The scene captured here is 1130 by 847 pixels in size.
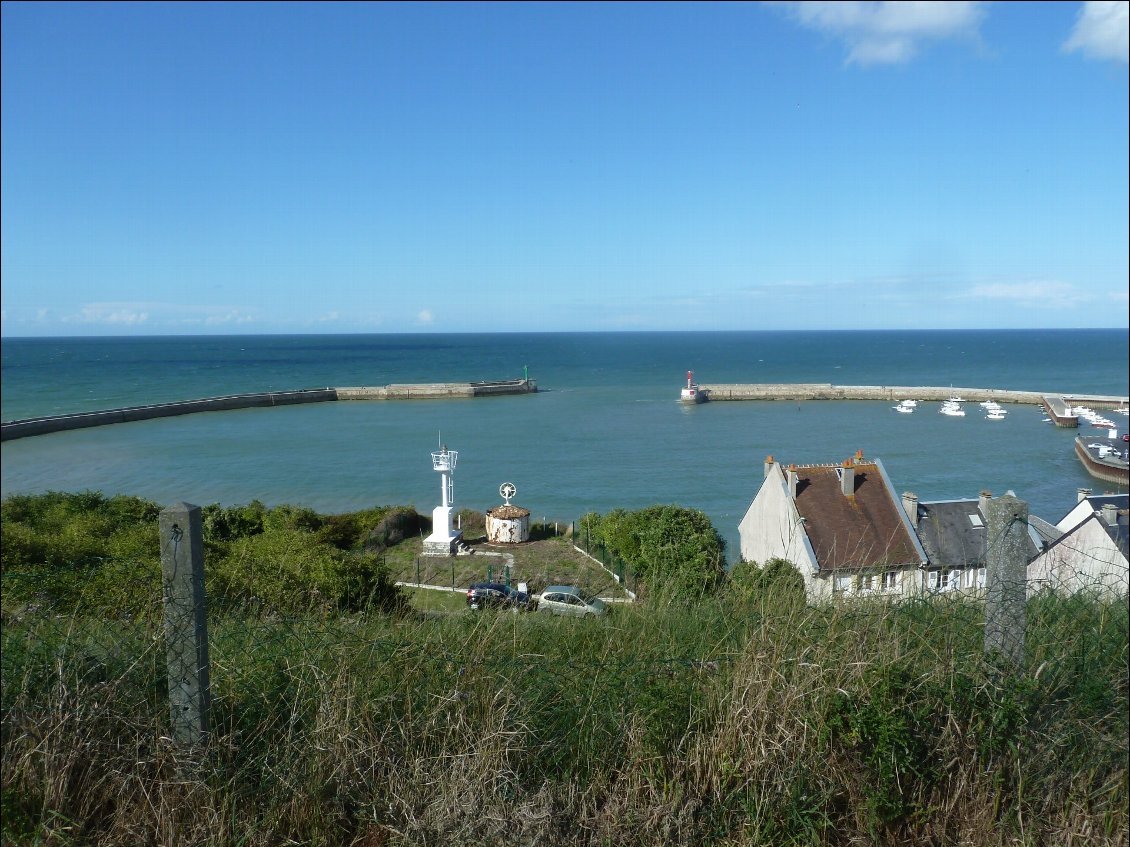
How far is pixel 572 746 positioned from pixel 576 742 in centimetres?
3

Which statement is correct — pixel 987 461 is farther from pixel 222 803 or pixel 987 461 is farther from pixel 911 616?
pixel 222 803

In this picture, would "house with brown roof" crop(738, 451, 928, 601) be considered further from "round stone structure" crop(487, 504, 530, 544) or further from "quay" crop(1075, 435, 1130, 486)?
"quay" crop(1075, 435, 1130, 486)

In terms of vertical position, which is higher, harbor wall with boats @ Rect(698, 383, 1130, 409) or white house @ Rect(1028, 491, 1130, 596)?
white house @ Rect(1028, 491, 1130, 596)

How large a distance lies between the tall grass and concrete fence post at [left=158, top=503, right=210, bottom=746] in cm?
9

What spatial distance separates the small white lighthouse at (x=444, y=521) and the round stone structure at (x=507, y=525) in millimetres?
700

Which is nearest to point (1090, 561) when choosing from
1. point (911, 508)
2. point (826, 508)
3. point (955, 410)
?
point (911, 508)

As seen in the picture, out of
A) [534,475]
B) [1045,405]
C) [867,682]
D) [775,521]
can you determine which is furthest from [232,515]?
[1045,405]

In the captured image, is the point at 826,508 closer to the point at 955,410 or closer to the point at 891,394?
the point at 955,410

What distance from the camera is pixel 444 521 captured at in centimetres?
1576

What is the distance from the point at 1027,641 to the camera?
2.93 meters

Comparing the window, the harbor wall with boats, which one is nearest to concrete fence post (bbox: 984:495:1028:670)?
the window

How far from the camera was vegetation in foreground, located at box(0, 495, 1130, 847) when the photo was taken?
2502 millimetres

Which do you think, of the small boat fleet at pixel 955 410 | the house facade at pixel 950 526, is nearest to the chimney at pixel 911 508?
the house facade at pixel 950 526

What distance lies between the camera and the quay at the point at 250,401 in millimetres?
39188
